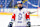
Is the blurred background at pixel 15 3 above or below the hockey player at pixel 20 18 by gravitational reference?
above

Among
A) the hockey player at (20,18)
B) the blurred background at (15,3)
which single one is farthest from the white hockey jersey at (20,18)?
the blurred background at (15,3)

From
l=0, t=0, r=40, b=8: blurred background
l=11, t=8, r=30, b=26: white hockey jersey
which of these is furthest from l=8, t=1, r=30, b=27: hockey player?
l=0, t=0, r=40, b=8: blurred background

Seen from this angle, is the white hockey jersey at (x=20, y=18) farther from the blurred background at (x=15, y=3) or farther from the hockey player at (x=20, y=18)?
the blurred background at (x=15, y=3)

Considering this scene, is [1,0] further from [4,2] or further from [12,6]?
[12,6]

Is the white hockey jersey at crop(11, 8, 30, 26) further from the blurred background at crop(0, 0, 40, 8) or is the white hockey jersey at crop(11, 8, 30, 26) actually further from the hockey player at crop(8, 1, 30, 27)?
the blurred background at crop(0, 0, 40, 8)

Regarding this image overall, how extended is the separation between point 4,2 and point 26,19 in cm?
592

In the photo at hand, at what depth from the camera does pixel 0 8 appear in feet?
26.2

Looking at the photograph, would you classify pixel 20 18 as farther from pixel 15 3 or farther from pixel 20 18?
pixel 15 3

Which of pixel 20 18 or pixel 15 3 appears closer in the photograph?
pixel 20 18

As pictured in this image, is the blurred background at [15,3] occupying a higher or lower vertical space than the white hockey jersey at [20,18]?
higher

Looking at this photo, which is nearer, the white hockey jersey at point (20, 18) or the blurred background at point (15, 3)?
the white hockey jersey at point (20, 18)

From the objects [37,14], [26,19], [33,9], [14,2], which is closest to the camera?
[26,19]

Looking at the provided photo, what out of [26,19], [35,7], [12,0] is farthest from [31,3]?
[26,19]

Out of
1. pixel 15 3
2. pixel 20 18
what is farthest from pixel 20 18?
pixel 15 3
